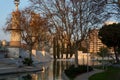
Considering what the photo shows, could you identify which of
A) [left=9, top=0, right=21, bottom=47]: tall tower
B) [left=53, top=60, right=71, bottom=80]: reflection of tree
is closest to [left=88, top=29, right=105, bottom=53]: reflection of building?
[left=53, top=60, right=71, bottom=80]: reflection of tree

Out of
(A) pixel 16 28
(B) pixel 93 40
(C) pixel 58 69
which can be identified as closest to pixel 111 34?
(B) pixel 93 40

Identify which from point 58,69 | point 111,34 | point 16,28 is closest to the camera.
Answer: point 58,69

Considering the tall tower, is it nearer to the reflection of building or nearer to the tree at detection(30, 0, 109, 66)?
the reflection of building

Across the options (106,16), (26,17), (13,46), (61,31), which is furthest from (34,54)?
(106,16)

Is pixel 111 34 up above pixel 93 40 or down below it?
above

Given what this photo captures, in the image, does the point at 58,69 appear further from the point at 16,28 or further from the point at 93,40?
the point at 16,28

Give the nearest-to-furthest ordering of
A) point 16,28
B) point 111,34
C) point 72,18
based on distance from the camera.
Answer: point 72,18 < point 111,34 < point 16,28

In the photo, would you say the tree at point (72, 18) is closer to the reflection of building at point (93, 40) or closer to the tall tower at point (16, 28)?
the reflection of building at point (93, 40)

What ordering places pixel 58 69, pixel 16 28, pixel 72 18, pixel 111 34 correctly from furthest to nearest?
pixel 16 28 < pixel 111 34 < pixel 58 69 < pixel 72 18

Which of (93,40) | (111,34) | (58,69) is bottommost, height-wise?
(58,69)

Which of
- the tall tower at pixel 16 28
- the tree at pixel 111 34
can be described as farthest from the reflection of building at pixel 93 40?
the tall tower at pixel 16 28

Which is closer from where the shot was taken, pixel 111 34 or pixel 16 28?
pixel 111 34

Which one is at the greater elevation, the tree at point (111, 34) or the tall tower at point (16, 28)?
the tall tower at point (16, 28)

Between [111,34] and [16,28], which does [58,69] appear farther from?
[16,28]
